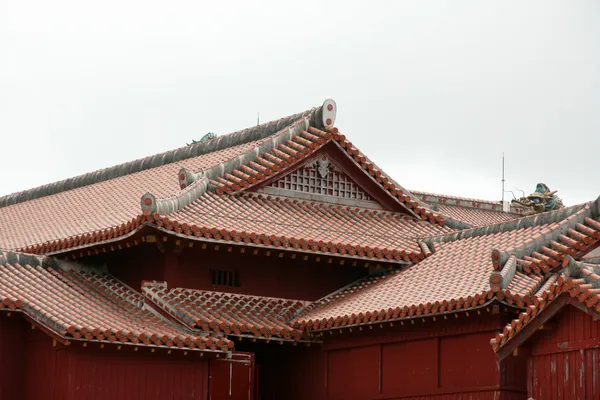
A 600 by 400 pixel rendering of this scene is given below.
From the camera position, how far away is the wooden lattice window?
103 ft

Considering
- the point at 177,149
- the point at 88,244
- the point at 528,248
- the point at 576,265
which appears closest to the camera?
the point at 576,265

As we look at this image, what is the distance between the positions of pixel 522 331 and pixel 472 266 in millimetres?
5060

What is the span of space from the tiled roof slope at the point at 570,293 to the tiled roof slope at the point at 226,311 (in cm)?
684

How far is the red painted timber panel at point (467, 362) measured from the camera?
24703 millimetres

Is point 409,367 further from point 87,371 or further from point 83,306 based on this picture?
point 83,306

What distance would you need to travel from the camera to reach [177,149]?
122 ft

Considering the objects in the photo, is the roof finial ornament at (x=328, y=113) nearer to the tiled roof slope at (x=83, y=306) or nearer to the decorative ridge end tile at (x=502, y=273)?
the tiled roof slope at (x=83, y=306)

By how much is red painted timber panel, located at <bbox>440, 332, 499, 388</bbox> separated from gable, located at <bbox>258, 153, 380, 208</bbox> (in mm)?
6660

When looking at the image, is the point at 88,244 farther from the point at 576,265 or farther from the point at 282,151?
the point at 576,265

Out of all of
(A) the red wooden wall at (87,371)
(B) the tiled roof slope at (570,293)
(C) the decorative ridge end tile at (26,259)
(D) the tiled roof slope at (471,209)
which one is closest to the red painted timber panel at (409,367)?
(B) the tiled roof slope at (570,293)

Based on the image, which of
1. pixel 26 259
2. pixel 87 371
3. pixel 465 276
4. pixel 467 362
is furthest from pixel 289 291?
pixel 26 259

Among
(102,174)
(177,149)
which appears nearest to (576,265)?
(177,149)

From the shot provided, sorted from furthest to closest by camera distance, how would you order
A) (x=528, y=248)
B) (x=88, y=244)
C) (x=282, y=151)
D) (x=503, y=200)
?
(x=503, y=200) → (x=282, y=151) → (x=88, y=244) → (x=528, y=248)

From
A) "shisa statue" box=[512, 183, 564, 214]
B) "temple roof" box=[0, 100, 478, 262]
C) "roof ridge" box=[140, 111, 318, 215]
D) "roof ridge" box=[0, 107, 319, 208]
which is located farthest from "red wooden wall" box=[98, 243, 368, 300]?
"shisa statue" box=[512, 183, 564, 214]
